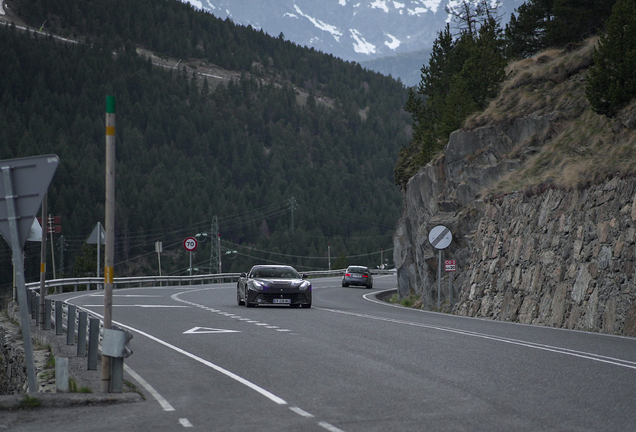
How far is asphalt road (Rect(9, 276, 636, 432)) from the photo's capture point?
721 centimetres

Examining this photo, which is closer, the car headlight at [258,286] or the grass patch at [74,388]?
the grass patch at [74,388]

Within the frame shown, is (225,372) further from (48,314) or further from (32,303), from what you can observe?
(32,303)

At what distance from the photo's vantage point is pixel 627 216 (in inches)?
707

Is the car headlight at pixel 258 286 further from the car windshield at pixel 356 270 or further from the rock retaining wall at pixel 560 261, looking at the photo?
the car windshield at pixel 356 270

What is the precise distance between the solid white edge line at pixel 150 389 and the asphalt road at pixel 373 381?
13 millimetres

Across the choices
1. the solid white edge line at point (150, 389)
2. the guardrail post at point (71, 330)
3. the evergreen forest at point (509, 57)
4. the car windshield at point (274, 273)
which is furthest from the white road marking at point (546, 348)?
the evergreen forest at point (509, 57)

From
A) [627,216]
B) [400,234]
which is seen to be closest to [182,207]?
[400,234]

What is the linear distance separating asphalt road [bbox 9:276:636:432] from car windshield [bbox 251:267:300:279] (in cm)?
867

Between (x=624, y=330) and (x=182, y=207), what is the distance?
464ft

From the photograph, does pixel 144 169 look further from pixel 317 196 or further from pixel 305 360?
pixel 305 360

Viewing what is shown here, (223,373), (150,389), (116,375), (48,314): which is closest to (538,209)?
(48,314)

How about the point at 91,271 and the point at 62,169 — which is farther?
the point at 62,169

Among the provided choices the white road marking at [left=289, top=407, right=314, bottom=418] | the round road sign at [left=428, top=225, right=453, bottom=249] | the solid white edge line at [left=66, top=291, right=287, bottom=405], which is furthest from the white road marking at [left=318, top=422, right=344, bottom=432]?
the round road sign at [left=428, top=225, right=453, bottom=249]

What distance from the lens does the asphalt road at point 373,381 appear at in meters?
7.21
